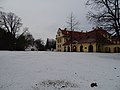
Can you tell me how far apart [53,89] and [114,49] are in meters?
57.5

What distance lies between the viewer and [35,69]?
13266mm

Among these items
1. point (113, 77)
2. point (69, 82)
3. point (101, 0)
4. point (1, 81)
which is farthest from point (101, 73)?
point (101, 0)

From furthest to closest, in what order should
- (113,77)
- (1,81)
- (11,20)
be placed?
(11,20) < (113,77) < (1,81)

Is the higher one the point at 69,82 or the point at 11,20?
the point at 11,20

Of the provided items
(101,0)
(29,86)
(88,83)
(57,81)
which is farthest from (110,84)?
(101,0)

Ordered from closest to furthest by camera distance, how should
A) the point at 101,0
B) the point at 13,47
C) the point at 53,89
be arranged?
1. the point at 53,89
2. the point at 101,0
3. the point at 13,47

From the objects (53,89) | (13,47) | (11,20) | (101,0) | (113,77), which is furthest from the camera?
(11,20)

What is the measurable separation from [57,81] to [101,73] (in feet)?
12.3

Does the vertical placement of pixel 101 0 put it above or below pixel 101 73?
above

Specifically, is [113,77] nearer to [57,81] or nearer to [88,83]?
[88,83]

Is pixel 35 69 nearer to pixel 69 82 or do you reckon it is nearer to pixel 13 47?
pixel 69 82

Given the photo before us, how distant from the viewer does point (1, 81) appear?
33.6ft

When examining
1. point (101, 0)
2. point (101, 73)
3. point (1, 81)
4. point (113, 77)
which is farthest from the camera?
point (101, 0)

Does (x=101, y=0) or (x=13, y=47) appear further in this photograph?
(x=13, y=47)
